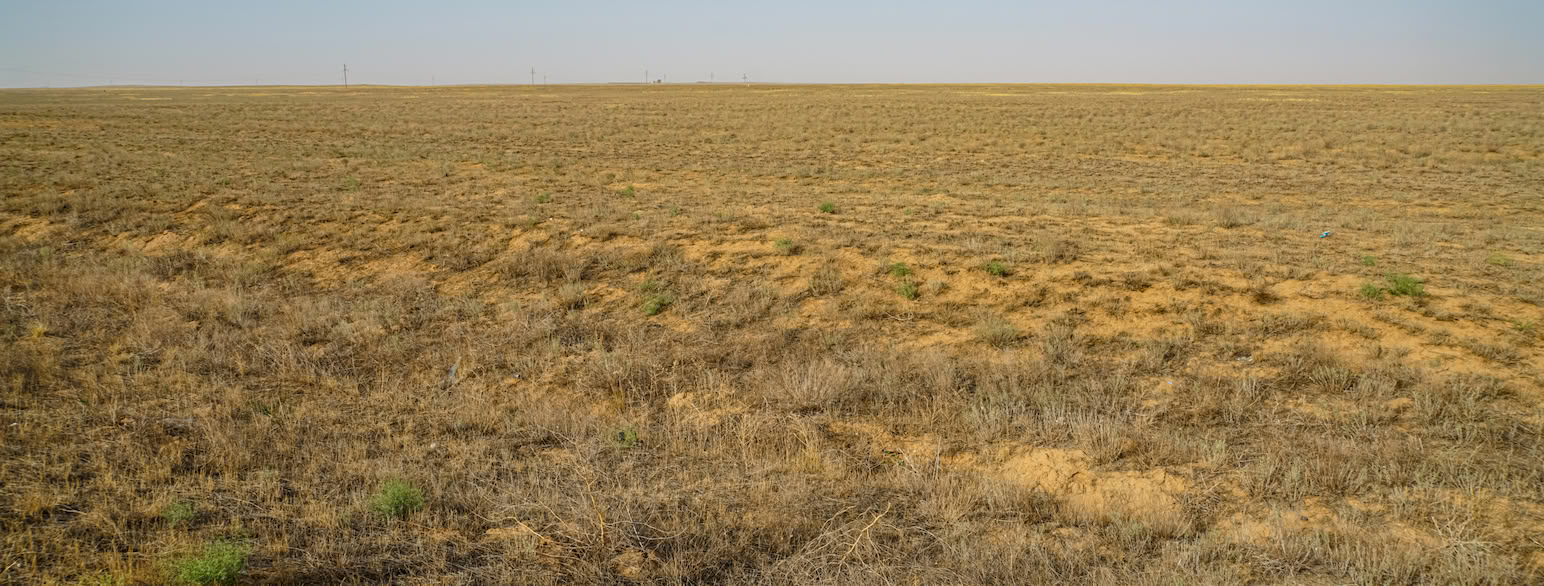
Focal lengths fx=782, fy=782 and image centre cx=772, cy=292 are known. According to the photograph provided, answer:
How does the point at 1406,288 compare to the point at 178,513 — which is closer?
the point at 178,513

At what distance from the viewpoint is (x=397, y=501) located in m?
4.09

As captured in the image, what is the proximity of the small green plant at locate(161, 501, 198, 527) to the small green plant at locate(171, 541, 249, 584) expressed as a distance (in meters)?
0.44

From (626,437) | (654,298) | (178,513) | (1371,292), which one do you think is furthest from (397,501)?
(1371,292)

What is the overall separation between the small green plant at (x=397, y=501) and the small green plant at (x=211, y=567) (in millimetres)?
643

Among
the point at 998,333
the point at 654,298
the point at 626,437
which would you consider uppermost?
the point at 654,298

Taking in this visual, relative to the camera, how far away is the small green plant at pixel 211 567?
11.0 ft

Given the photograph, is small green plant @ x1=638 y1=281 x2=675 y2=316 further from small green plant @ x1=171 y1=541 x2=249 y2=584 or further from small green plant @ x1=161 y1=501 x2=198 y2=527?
small green plant @ x1=171 y1=541 x2=249 y2=584

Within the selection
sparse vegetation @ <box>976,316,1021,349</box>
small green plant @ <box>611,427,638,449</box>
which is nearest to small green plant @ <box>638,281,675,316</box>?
small green plant @ <box>611,427,638,449</box>

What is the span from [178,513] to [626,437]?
7.80 feet

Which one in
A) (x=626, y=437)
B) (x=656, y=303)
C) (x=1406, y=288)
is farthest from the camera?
(x=656, y=303)

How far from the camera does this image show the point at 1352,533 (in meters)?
3.81

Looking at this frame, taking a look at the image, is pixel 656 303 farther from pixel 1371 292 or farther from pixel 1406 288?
pixel 1406 288

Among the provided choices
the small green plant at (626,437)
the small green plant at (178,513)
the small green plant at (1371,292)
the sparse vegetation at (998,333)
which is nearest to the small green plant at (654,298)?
the small green plant at (626,437)

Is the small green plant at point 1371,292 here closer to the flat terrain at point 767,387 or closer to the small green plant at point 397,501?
the flat terrain at point 767,387
